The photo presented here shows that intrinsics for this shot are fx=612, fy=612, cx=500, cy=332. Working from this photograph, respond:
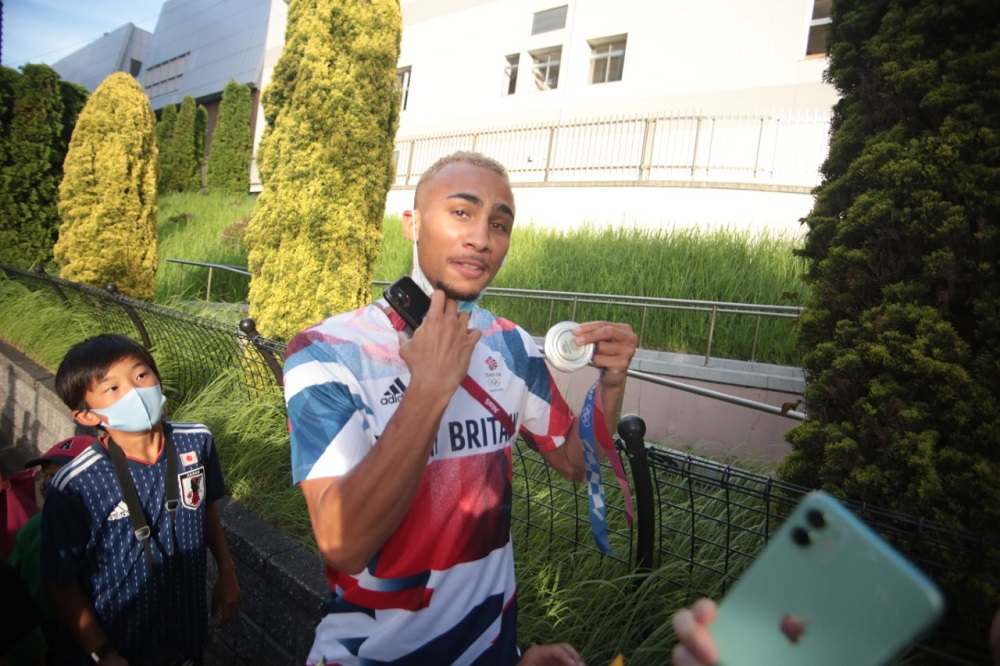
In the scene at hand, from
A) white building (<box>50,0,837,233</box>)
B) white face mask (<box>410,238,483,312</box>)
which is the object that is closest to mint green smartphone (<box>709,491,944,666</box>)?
white face mask (<box>410,238,483,312</box>)

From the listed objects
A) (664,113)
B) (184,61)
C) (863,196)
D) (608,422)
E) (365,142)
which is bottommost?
(608,422)

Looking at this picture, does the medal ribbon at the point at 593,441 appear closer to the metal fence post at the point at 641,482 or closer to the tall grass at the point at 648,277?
the metal fence post at the point at 641,482

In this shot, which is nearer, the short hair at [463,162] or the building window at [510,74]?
the short hair at [463,162]

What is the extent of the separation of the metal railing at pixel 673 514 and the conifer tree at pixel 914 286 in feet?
0.73

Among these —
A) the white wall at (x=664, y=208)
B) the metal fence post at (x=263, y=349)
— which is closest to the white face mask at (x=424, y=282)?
the metal fence post at (x=263, y=349)

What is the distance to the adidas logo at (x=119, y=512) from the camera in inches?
83.4

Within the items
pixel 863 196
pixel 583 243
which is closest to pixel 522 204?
pixel 583 243

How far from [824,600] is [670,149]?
45.2ft

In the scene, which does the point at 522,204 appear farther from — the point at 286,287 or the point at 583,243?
the point at 286,287

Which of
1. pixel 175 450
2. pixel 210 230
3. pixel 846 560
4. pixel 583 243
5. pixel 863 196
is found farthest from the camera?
pixel 210 230

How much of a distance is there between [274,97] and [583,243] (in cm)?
609

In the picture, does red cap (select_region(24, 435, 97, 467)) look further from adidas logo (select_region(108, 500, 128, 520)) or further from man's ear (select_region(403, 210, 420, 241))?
man's ear (select_region(403, 210, 420, 241))

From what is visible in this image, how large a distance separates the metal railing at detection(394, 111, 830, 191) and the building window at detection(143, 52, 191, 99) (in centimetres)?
2672

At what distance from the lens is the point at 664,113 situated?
14422mm
